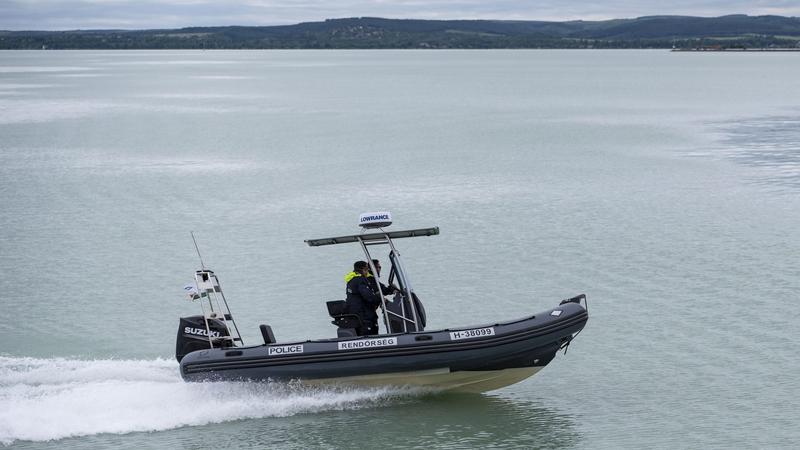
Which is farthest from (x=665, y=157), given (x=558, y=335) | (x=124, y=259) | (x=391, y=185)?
(x=558, y=335)

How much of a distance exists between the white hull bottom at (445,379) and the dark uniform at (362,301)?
1.79 feet

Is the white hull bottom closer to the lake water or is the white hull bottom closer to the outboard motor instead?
the lake water

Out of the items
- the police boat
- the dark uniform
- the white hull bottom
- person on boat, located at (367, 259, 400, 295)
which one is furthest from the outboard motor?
person on boat, located at (367, 259, 400, 295)

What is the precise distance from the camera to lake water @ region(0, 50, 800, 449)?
11.7 metres

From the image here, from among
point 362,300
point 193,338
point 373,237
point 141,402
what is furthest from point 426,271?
point 141,402

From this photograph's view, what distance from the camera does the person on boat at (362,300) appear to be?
12.0 meters

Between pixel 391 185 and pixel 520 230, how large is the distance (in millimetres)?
7466

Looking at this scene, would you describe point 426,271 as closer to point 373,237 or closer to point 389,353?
point 373,237

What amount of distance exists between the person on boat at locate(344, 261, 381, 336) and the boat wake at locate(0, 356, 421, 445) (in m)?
0.70

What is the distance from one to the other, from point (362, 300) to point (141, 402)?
255cm

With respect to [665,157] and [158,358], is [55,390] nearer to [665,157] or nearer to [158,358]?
[158,358]

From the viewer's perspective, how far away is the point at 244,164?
114 ft

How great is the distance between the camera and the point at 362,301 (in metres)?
12.1

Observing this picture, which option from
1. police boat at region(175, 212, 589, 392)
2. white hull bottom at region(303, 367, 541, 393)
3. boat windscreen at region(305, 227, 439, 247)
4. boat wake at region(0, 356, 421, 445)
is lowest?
boat wake at region(0, 356, 421, 445)
